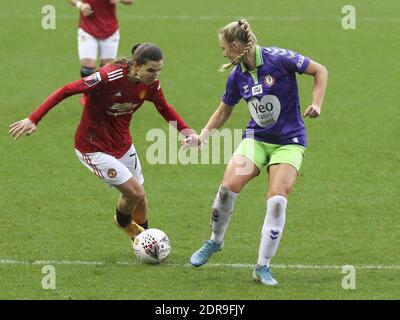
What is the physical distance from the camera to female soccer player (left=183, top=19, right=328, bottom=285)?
31.9ft

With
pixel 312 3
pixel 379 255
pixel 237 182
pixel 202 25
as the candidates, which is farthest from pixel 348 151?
pixel 312 3

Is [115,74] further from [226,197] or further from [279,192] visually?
[279,192]

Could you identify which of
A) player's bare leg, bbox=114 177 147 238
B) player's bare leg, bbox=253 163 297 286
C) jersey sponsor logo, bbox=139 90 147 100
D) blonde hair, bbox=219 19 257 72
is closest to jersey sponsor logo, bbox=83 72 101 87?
jersey sponsor logo, bbox=139 90 147 100

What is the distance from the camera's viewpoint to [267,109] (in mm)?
10047

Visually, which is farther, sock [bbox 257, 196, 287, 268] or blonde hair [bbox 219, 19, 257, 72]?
blonde hair [bbox 219, 19, 257, 72]

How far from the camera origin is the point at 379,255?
35.4ft

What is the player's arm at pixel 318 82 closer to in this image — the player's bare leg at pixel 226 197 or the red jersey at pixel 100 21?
the player's bare leg at pixel 226 197

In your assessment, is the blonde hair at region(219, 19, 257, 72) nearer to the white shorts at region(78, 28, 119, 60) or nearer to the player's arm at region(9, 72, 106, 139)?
the player's arm at region(9, 72, 106, 139)

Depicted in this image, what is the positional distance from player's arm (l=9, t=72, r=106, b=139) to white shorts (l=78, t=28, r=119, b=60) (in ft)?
27.3

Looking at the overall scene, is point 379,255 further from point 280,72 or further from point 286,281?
point 280,72

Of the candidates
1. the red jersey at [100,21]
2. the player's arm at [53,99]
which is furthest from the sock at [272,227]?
the red jersey at [100,21]

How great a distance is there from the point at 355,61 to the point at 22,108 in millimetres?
7577

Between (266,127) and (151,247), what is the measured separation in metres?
1.62

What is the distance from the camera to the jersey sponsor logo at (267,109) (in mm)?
10031
